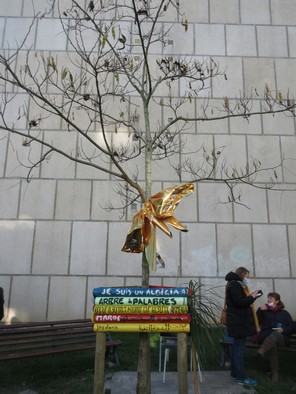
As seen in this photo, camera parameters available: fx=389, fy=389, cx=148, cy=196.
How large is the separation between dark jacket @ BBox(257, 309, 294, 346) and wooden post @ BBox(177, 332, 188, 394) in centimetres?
267

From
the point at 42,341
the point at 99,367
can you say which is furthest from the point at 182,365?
the point at 42,341

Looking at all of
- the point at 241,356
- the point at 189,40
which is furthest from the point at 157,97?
the point at 241,356

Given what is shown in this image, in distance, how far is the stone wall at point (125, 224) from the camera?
9258 mm

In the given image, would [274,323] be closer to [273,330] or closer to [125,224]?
[273,330]

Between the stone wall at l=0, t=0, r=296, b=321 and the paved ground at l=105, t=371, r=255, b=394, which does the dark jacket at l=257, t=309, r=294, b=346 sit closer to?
the paved ground at l=105, t=371, r=255, b=394

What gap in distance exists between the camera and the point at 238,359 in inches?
232

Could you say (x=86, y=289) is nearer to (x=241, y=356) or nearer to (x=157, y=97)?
(x=241, y=356)

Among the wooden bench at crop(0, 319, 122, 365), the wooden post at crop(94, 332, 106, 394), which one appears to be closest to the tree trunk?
the wooden post at crop(94, 332, 106, 394)

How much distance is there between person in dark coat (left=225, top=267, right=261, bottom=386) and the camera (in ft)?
19.4

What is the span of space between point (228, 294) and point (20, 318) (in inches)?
209

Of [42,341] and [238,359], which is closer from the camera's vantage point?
[238,359]

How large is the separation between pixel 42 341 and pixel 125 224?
389 centimetres

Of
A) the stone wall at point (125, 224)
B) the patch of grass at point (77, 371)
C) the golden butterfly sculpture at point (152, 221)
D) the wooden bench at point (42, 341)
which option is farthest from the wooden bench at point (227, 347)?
the golden butterfly sculpture at point (152, 221)

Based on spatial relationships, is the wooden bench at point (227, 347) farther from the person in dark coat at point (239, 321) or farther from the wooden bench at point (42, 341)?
the wooden bench at point (42, 341)
